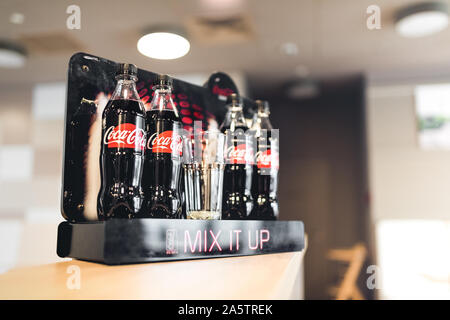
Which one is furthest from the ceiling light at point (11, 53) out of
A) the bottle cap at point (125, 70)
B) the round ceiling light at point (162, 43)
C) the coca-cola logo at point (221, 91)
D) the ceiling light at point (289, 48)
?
the bottle cap at point (125, 70)

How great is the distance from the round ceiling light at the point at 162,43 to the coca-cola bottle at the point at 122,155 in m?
2.50

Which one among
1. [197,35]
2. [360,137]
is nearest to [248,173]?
[197,35]

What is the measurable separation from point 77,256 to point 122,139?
20 cm

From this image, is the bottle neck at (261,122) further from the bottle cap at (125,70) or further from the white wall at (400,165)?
the white wall at (400,165)

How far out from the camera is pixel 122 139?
68cm

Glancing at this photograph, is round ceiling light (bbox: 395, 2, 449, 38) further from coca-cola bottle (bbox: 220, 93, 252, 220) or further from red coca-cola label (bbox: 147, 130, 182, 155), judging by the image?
red coca-cola label (bbox: 147, 130, 182, 155)

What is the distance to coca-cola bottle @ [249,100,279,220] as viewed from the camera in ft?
3.00

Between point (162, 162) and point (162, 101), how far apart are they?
0.12 metres

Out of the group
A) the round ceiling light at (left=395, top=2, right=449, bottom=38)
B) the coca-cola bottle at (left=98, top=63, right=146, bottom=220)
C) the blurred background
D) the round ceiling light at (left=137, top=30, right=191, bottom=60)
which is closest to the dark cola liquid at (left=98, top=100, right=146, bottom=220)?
the coca-cola bottle at (left=98, top=63, right=146, bottom=220)

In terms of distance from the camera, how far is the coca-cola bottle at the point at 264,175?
0.92m

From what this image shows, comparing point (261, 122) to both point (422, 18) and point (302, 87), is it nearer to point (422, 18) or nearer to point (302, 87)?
point (422, 18)

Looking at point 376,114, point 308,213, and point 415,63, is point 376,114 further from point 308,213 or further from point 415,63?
point 308,213

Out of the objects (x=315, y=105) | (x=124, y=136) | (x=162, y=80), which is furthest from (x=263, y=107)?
(x=315, y=105)

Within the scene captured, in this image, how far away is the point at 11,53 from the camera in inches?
145
